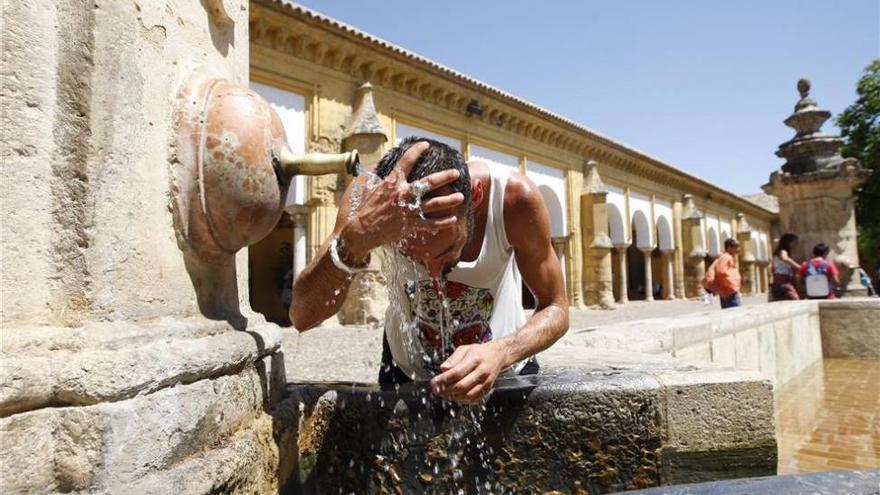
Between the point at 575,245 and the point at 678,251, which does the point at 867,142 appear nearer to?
the point at 678,251

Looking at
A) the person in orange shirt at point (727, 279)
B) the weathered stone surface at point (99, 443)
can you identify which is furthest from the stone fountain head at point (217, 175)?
the person in orange shirt at point (727, 279)

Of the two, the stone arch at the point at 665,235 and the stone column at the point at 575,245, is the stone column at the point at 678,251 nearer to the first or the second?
the stone arch at the point at 665,235

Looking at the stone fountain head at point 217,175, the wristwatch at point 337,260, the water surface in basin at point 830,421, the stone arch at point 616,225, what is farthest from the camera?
the stone arch at point 616,225

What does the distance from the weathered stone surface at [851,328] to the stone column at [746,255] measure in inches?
906

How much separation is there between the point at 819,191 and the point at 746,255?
21.5m

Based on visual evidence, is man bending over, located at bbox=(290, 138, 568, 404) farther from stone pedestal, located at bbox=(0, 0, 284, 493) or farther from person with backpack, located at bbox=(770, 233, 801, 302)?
person with backpack, located at bbox=(770, 233, 801, 302)

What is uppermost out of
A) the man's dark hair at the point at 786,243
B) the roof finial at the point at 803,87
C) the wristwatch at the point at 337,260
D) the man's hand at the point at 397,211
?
the roof finial at the point at 803,87

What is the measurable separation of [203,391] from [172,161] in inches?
19.7

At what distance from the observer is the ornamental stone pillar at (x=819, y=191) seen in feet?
30.5

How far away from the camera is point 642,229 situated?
20578mm

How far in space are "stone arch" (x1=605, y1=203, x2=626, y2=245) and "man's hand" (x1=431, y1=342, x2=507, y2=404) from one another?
18217mm

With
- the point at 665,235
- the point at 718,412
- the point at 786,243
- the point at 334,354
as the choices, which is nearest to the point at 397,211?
the point at 718,412

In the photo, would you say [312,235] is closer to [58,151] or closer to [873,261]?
[58,151]

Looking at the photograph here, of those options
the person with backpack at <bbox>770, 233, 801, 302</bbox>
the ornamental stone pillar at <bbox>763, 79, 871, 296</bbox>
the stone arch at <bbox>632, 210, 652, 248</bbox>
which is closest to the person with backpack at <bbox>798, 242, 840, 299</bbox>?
the person with backpack at <bbox>770, 233, 801, 302</bbox>
